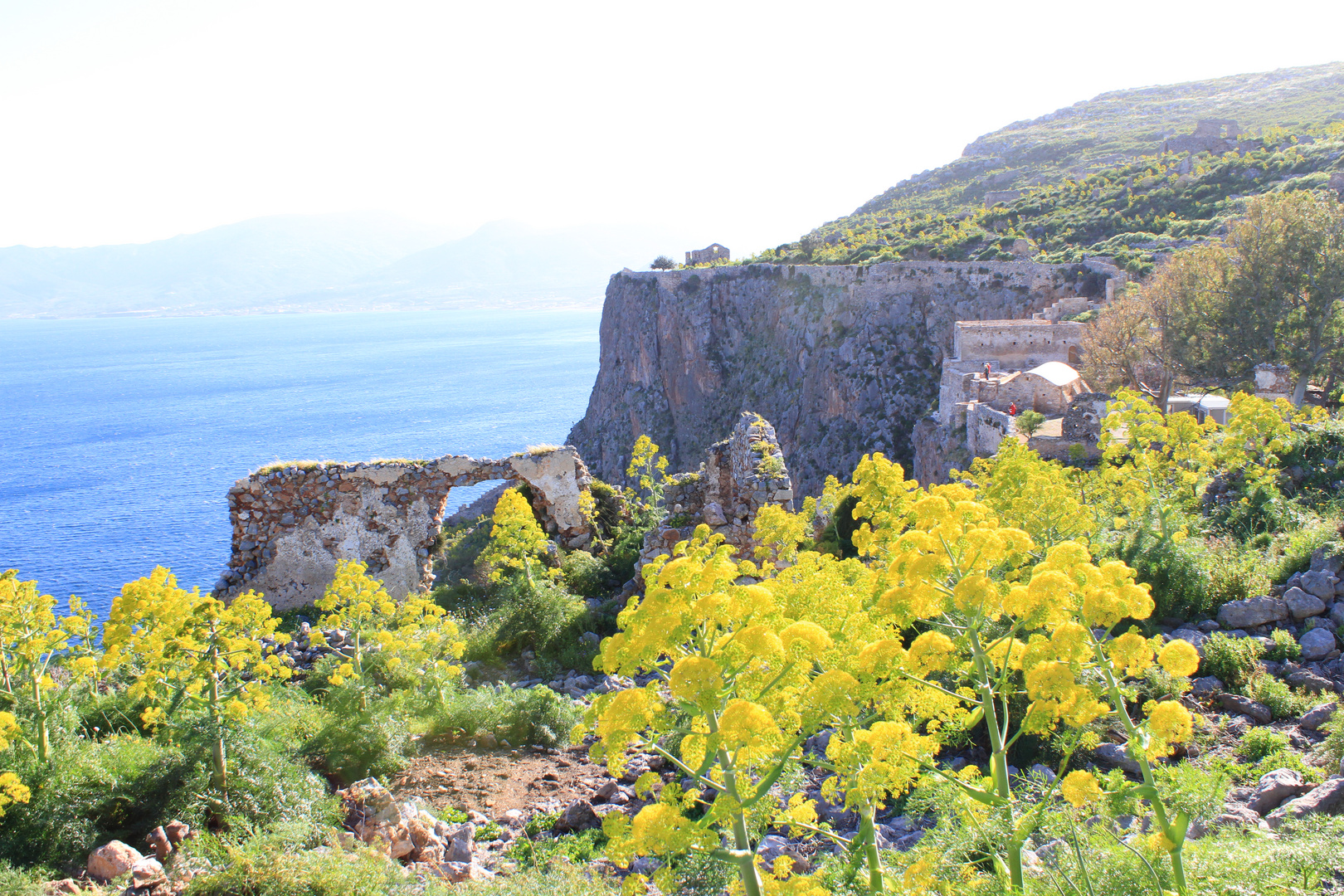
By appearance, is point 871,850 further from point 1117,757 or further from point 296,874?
point 1117,757

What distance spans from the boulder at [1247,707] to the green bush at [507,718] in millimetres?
6435

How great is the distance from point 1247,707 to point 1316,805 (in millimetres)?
2251

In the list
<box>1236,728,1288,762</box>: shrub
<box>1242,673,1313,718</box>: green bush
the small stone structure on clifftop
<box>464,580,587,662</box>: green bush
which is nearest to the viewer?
<box>1236,728,1288,762</box>: shrub

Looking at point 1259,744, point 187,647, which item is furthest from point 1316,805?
point 187,647

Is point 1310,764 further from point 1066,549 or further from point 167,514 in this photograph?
point 167,514

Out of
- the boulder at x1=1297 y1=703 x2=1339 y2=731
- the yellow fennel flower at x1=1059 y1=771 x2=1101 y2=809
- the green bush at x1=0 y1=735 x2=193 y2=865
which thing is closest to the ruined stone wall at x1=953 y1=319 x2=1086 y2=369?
the boulder at x1=1297 y1=703 x2=1339 y2=731

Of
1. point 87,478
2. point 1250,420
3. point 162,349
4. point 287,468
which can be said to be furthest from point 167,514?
point 162,349

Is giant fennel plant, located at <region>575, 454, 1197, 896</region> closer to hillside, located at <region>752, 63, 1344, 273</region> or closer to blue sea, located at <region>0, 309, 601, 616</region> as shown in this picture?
blue sea, located at <region>0, 309, 601, 616</region>

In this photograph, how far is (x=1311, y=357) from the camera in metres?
20.1

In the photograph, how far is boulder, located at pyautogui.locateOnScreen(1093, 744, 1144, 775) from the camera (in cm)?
667

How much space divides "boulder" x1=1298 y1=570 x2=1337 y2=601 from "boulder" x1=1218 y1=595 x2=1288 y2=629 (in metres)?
0.36

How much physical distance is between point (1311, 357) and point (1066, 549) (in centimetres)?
2155

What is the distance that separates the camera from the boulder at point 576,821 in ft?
22.1

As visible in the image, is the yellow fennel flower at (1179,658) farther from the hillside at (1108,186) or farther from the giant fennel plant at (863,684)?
the hillside at (1108,186)
